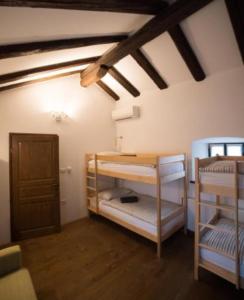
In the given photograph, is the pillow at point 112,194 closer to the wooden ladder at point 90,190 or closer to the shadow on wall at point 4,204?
the wooden ladder at point 90,190

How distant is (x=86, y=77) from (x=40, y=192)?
2.41 metres

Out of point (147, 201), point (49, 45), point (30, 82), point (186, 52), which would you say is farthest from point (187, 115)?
point (30, 82)

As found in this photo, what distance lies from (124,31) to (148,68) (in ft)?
2.72

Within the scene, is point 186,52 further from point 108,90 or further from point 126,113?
point 108,90

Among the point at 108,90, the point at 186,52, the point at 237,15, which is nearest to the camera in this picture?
the point at 237,15

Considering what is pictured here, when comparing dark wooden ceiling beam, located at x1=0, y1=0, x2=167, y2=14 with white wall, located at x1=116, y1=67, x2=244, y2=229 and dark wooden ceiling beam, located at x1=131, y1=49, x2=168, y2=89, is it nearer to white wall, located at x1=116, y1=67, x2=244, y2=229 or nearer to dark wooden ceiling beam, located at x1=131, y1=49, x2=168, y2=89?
dark wooden ceiling beam, located at x1=131, y1=49, x2=168, y2=89

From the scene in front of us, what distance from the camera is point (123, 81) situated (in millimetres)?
3715

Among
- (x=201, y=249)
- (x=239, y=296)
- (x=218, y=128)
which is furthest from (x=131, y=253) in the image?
(x=218, y=128)

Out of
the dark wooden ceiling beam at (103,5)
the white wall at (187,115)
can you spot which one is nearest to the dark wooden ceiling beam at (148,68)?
the white wall at (187,115)

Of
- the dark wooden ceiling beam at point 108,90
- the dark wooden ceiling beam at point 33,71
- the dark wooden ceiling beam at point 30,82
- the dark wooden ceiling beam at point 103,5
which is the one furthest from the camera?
the dark wooden ceiling beam at point 108,90

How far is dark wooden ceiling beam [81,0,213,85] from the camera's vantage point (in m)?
1.74

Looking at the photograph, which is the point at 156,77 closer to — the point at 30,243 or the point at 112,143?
the point at 112,143

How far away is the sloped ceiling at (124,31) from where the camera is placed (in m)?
1.52

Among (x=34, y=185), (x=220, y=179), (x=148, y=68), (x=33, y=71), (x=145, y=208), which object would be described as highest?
(x=148, y=68)
